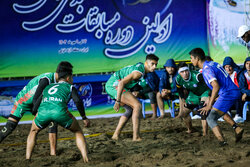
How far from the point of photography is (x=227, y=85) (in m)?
5.18

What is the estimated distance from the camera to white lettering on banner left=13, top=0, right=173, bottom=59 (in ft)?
34.6

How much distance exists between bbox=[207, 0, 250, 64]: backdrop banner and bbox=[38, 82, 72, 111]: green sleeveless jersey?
25.8 feet

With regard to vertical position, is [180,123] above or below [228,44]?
below

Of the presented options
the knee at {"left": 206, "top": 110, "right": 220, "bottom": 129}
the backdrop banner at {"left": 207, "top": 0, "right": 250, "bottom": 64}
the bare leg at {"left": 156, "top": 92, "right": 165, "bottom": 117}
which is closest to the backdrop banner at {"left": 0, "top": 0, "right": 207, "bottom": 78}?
the backdrop banner at {"left": 207, "top": 0, "right": 250, "bottom": 64}

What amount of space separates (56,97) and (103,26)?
6898mm

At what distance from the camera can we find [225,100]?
5117mm

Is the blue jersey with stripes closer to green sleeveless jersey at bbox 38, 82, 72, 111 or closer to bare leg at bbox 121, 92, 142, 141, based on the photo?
bare leg at bbox 121, 92, 142, 141

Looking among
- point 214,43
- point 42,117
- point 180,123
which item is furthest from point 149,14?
point 42,117

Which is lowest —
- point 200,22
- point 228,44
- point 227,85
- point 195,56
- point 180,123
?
point 180,123

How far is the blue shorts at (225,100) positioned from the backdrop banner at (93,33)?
19.4 feet

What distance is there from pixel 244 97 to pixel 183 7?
15.1ft

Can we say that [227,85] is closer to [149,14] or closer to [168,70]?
[168,70]

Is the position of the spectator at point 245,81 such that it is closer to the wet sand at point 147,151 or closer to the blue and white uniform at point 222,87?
the wet sand at point 147,151

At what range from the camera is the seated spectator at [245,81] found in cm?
805
